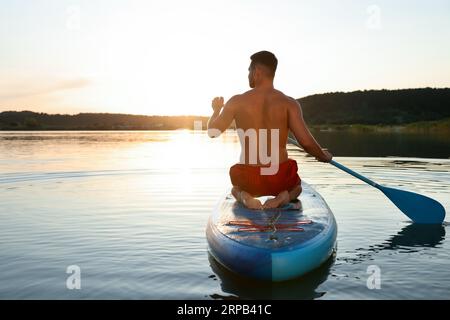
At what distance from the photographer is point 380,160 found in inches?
912

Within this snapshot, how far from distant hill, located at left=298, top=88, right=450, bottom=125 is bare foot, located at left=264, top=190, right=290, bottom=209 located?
8866cm

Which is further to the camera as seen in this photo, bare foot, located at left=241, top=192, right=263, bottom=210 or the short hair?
the short hair

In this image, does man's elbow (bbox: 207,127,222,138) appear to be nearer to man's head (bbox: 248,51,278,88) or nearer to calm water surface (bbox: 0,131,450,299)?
man's head (bbox: 248,51,278,88)

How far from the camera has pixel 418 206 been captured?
31.7 ft

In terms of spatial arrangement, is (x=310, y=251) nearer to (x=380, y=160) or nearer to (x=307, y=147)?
(x=307, y=147)

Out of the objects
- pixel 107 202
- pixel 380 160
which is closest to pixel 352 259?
pixel 107 202

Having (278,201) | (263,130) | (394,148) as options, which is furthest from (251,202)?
(394,148)

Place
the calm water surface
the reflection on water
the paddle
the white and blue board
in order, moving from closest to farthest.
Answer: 1. the white and blue board
2. the calm water surface
3. the paddle
4. the reflection on water

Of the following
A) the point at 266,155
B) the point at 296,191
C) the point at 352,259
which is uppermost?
the point at 266,155

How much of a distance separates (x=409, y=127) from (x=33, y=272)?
83.8 meters

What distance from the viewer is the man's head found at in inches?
280

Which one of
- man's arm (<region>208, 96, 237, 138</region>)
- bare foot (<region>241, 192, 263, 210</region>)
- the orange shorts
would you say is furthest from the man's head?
bare foot (<region>241, 192, 263, 210</region>)

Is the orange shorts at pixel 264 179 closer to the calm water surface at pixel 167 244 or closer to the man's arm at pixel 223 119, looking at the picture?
the man's arm at pixel 223 119

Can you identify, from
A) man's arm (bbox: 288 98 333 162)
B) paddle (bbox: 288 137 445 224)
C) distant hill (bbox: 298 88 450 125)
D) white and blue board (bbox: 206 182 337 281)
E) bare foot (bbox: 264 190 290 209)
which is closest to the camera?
white and blue board (bbox: 206 182 337 281)
